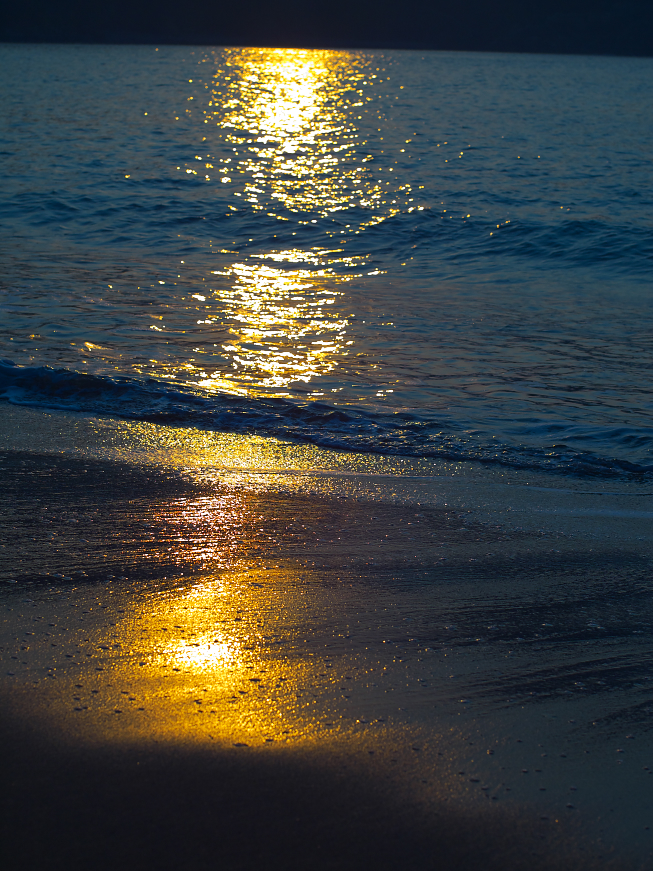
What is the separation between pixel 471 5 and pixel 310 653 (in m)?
98.5

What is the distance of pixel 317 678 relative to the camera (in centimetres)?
209

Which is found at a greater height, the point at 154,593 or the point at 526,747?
the point at 154,593

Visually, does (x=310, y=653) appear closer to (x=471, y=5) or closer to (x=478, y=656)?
(x=478, y=656)

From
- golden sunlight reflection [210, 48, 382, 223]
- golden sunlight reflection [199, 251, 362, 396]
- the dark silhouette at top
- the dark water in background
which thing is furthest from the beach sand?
the dark silhouette at top

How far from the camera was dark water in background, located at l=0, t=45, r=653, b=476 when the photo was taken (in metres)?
4.90

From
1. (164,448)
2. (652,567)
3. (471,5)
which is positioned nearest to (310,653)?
(652,567)

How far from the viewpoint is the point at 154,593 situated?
2.48 meters

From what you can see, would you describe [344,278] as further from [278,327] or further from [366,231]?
[366,231]

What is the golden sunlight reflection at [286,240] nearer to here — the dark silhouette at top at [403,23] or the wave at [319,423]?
the wave at [319,423]

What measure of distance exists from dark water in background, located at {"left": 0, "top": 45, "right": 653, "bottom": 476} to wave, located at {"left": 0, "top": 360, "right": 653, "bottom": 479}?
2 cm

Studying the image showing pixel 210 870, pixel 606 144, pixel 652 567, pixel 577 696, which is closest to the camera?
pixel 210 870

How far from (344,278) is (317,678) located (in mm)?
7624

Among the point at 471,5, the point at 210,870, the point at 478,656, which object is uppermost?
the point at 471,5

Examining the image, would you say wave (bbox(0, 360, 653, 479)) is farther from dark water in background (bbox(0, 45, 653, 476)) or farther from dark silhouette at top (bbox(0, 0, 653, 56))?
dark silhouette at top (bbox(0, 0, 653, 56))
